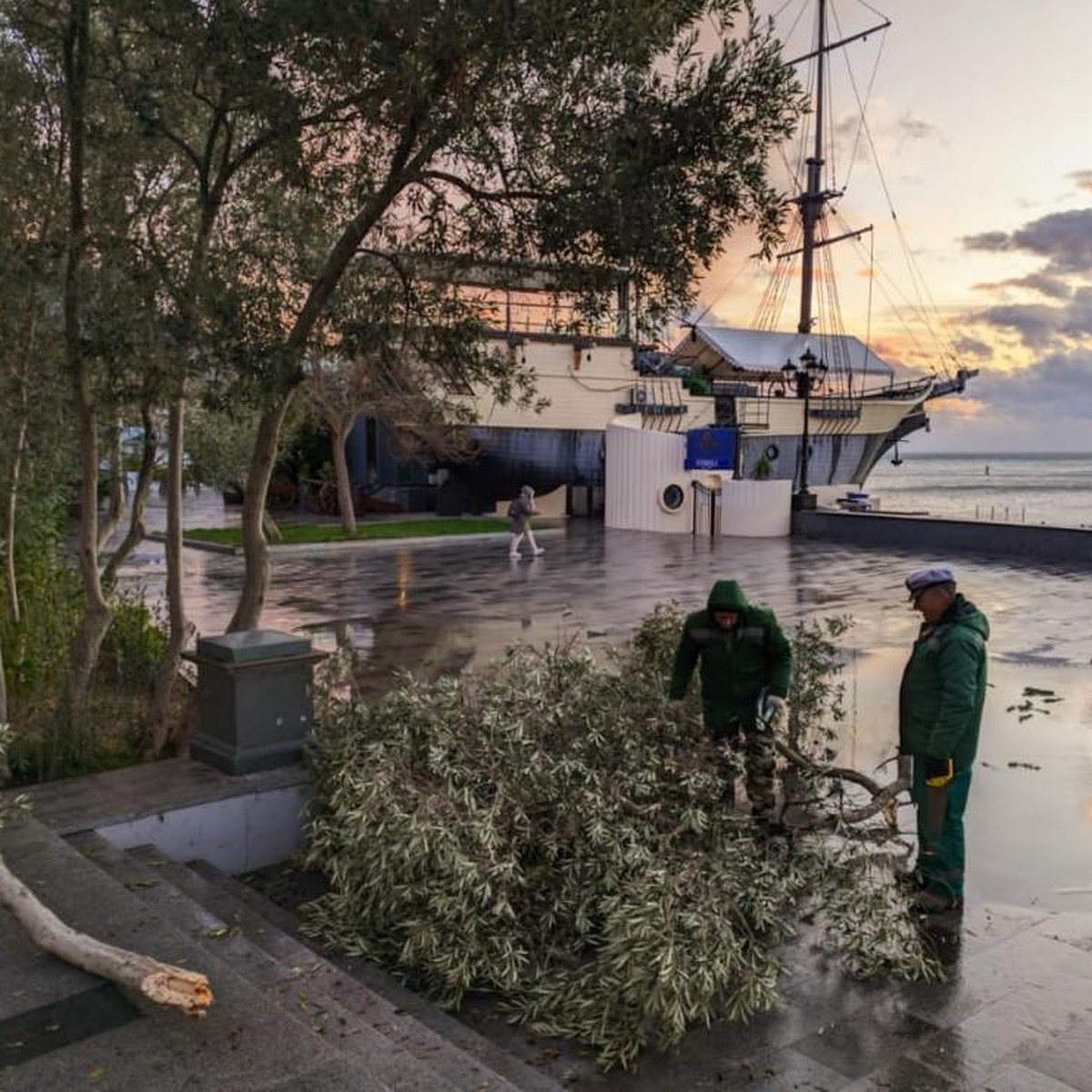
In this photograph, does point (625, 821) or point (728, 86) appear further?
point (728, 86)

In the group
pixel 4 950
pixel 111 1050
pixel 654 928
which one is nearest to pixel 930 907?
pixel 654 928

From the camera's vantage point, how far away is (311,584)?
56.1 feet

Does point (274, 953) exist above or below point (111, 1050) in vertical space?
below

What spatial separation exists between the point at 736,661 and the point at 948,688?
122 centimetres

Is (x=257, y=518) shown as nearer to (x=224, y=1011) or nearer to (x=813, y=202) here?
(x=224, y=1011)

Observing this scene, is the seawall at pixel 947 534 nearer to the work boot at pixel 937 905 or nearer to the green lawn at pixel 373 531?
the green lawn at pixel 373 531

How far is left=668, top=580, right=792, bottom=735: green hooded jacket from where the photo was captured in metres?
5.43

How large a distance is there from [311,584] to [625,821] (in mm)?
13346

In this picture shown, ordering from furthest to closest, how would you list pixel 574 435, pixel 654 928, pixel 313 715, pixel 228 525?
pixel 574 435 < pixel 228 525 < pixel 313 715 < pixel 654 928

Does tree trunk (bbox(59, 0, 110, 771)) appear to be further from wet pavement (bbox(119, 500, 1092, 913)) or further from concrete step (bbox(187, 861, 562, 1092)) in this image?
wet pavement (bbox(119, 500, 1092, 913))

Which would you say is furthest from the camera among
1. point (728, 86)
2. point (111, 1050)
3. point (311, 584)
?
point (311, 584)

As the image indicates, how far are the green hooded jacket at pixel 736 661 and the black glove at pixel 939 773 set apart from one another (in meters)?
0.90

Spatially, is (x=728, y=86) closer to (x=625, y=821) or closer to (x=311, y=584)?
(x=625, y=821)

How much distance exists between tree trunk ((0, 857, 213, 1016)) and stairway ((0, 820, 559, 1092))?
9 cm
